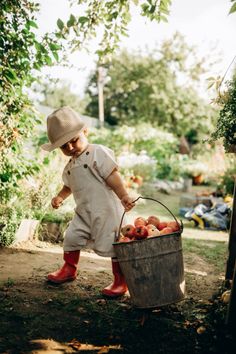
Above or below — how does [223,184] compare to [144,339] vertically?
above

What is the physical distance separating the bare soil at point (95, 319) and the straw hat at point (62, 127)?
130cm

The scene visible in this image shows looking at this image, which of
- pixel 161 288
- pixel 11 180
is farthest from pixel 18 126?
pixel 161 288

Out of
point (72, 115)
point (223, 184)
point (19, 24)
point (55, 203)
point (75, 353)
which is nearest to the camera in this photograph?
point (75, 353)

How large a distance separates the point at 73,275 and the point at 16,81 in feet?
6.95

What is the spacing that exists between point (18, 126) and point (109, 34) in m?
1.67

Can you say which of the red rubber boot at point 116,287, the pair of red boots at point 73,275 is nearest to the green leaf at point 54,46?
the pair of red boots at point 73,275

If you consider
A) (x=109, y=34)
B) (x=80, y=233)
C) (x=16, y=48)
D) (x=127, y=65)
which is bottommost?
(x=80, y=233)

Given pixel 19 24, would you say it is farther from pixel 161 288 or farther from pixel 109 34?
pixel 161 288

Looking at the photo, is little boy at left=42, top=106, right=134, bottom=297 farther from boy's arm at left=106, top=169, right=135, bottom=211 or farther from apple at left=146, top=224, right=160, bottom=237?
apple at left=146, top=224, right=160, bottom=237

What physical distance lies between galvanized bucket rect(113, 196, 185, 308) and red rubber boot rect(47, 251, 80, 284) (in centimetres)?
94

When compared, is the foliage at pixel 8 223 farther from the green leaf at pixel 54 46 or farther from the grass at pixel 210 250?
the grass at pixel 210 250

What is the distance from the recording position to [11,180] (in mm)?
4301

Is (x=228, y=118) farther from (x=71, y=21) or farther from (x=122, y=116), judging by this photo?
(x=122, y=116)

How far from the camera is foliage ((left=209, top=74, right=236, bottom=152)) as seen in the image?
325 centimetres
